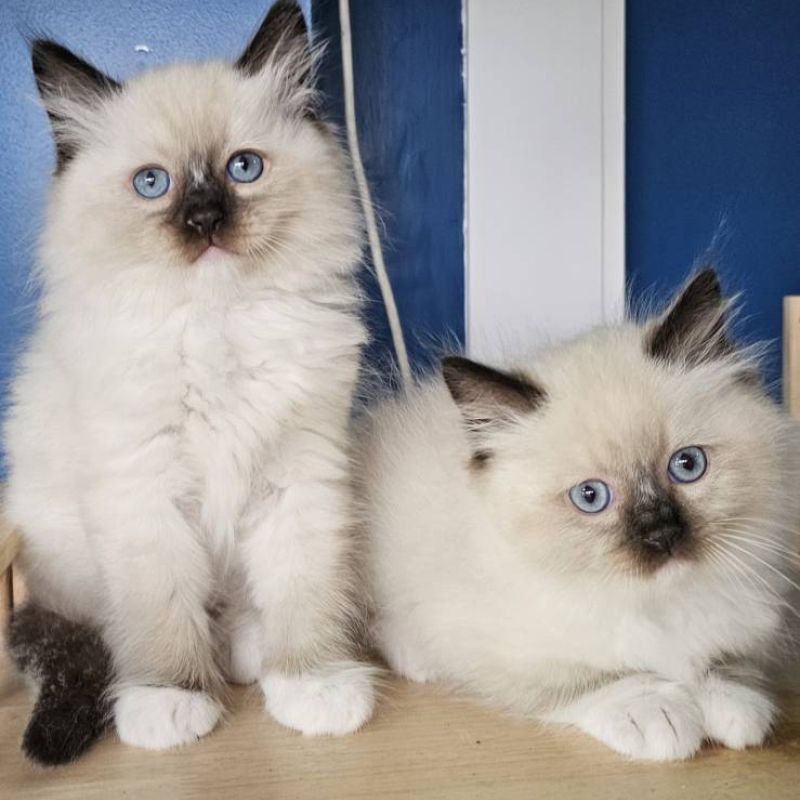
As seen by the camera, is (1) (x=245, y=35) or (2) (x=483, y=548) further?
(1) (x=245, y=35)

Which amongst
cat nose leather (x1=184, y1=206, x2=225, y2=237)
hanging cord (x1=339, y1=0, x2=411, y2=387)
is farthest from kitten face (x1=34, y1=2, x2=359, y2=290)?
hanging cord (x1=339, y1=0, x2=411, y2=387)

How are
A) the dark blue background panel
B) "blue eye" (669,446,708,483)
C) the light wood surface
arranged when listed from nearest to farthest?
the light wood surface < "blue eye" (669,446,708,483) < the dark blue background panel

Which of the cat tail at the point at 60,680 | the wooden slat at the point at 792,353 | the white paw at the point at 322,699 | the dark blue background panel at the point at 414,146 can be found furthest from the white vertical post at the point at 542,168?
the cat tail at the point at 60,680

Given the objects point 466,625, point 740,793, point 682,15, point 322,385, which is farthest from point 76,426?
point 682,15

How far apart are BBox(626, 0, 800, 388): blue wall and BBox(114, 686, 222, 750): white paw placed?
129 cm

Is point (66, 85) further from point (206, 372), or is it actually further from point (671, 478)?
point (671, 478)

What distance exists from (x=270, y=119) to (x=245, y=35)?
481 mm

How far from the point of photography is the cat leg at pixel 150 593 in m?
1.37

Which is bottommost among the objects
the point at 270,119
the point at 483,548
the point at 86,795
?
the point at 86,795

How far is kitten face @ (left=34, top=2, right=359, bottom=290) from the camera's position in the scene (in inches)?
54.4

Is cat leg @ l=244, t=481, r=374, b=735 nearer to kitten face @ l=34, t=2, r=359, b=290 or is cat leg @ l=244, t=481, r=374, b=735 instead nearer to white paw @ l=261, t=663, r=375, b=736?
white paw @ l=261, t=663, r=375, b=736

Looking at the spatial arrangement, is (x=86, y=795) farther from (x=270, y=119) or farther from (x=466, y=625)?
(x=270, y=119)

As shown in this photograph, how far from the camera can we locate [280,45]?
1.50m

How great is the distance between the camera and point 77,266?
4.71 feet
